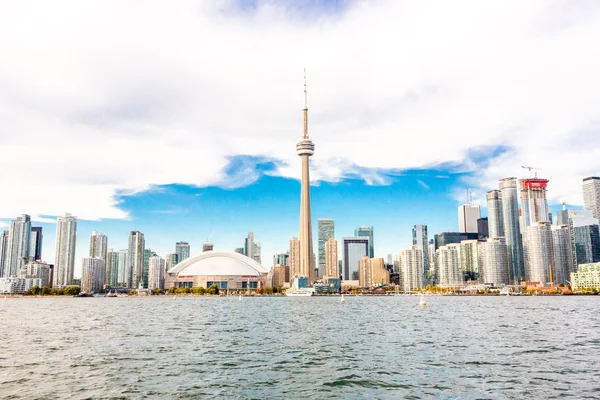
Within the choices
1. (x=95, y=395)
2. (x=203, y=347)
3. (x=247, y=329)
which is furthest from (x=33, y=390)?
(x=247, y=329)

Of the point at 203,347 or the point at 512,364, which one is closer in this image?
the point at 512,364

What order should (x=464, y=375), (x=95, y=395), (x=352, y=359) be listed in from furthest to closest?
(x=352, y=359)
(x=464, y=375)
(x=95, y=395)

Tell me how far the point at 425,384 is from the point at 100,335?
1464 inches

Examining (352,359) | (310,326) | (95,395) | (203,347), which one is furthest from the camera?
(310,326)

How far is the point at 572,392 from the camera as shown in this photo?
2573 centimetres

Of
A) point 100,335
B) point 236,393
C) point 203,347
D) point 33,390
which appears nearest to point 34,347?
point 100,335

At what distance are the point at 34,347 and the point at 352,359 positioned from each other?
88.3 feet

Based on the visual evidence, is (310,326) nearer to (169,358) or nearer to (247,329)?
(247,329)

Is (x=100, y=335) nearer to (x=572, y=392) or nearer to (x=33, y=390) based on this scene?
(x=33, y=390)

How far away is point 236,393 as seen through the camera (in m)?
26.0

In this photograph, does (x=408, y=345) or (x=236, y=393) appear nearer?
(x=236, y=393)

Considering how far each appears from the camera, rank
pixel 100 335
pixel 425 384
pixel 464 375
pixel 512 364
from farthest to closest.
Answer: pixel 100 335
pixel 512 364
pixel 464 375
pixel 425 384

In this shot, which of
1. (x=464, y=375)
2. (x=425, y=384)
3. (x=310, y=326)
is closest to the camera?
(x=425, y=384)

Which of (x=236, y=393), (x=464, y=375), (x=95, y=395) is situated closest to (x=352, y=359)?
(x=464, y=375)
